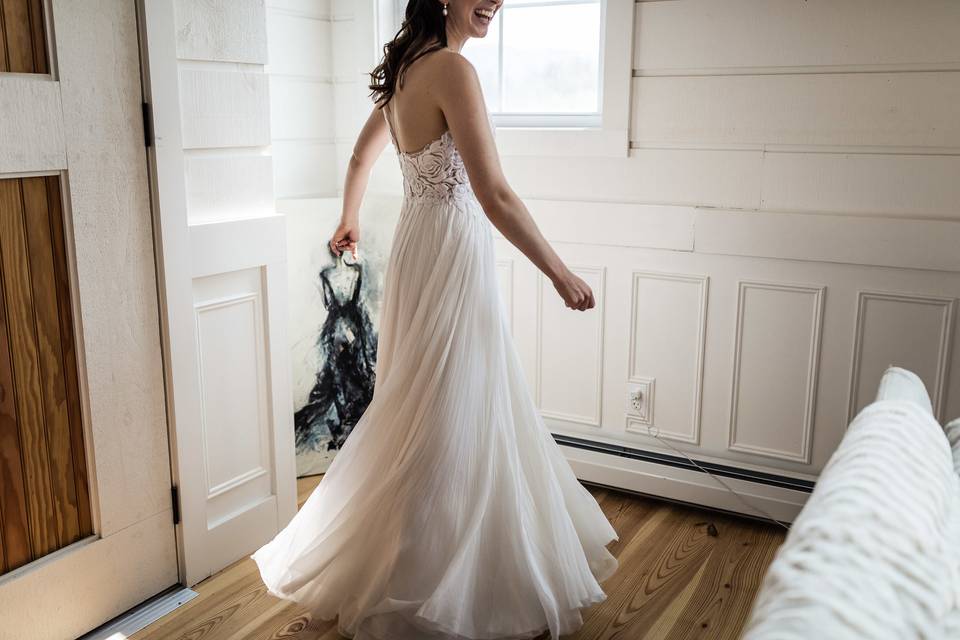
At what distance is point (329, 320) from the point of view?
2.98 metres

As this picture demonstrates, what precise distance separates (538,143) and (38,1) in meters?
1.54

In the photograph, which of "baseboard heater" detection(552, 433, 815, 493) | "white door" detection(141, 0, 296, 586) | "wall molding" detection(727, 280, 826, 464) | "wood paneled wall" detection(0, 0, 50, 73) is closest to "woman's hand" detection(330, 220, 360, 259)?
"white door" detection(141, 0, 296, 586)

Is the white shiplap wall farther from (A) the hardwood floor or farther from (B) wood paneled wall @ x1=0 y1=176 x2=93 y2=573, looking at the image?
(A) the hardwood floor

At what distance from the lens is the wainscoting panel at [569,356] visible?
114 inches

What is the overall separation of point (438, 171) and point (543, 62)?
110 centimetres

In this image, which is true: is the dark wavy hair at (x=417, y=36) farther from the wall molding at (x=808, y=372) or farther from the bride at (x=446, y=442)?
the wall molding at (x=808, y=372)

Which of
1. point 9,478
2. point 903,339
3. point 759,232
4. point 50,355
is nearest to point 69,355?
point 50,355

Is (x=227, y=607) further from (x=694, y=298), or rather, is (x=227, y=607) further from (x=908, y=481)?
(x=908, y=481)

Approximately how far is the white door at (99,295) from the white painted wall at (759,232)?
130 centimetres

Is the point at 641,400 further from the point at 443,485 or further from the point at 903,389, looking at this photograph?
the point at 903,389

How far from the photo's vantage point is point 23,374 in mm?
1887

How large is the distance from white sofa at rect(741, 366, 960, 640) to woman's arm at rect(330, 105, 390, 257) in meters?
1.65

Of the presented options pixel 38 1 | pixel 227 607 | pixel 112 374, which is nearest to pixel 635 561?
pixel 227 607

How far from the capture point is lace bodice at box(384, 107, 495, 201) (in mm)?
2020
